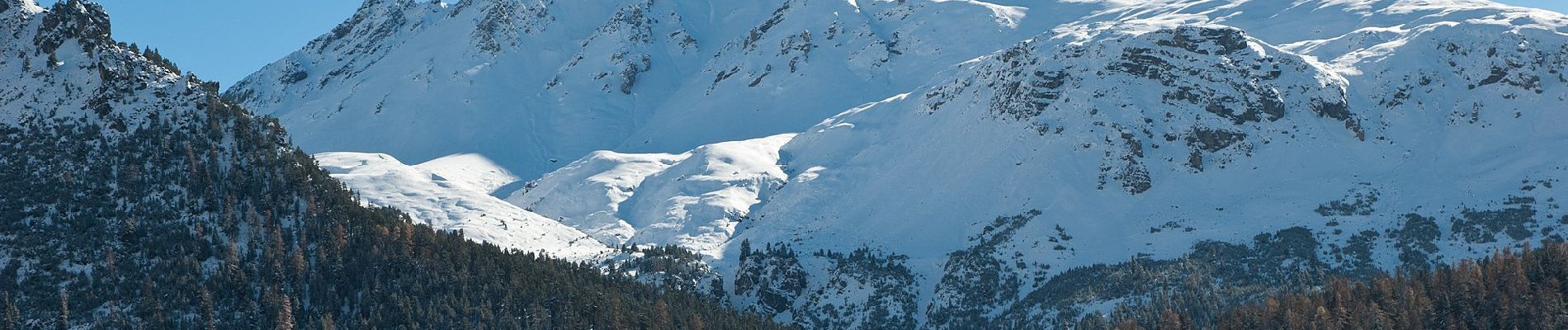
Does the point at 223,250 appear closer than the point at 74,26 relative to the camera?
Yes

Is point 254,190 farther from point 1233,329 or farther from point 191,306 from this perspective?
point 1233,329

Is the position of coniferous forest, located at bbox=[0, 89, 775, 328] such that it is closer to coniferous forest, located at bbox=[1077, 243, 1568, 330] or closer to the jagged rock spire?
the jagged rock spire

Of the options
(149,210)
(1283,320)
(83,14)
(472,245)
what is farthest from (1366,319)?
(83,14)

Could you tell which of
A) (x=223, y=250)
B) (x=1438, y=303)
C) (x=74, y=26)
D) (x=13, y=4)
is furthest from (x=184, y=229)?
(x=1438, y=303)

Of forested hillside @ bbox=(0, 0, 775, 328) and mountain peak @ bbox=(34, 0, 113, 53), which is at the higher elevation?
mountain peak @ bbox=(34, 0, 113, 53)

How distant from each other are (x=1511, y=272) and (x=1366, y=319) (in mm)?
19640

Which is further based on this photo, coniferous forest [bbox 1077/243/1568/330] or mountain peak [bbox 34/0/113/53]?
coniferous forest [bbox 1077/243/1568/330]

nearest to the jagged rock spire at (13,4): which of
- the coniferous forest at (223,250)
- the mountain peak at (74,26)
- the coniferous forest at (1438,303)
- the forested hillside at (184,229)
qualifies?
the forested hillside at (184,229)

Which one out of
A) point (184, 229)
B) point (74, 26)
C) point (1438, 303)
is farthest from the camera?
point (1438, 303)

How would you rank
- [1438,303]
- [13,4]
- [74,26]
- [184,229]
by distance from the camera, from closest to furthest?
[184,229]
[74,26]
[13,4]
[1438,303]

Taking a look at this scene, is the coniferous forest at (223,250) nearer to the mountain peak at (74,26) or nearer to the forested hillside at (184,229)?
the forested hillside at (184,229)

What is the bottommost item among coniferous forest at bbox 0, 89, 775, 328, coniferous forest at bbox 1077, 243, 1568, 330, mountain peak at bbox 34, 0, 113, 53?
coniferous forest at bbox 1077, 243, 1568, 330

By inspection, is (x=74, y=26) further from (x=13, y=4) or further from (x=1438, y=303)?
(x=1438, y=303)

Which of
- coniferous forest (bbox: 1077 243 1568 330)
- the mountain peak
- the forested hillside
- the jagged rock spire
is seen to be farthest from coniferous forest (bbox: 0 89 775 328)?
coniferous forest (bbox: 1077 243 1568 330)
